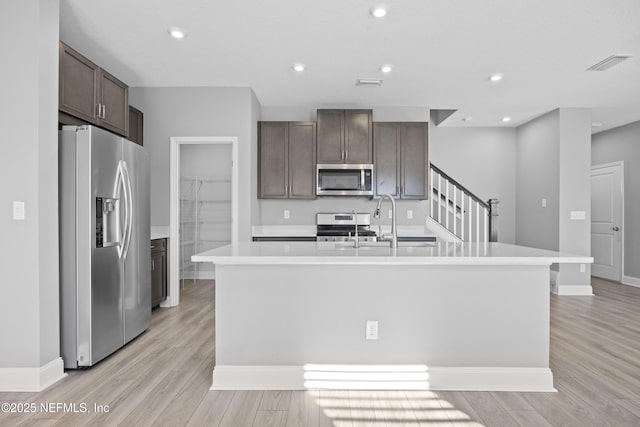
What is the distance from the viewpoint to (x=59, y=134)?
8.52ft

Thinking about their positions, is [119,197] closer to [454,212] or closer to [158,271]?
[158,271]

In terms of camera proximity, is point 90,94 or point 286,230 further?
point 286,230

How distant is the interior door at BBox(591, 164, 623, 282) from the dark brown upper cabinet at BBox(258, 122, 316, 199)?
5.23 meters

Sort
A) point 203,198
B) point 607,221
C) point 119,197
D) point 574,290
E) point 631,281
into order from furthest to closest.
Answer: point 607,221, point 203,198, point 631,281, point 574,290, point 119,197

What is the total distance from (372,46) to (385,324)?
2.40 meters

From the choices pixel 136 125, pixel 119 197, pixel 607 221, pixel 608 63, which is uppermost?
pixel 608 63

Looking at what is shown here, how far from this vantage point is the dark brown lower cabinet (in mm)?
4048

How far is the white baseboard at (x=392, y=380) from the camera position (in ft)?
7.72

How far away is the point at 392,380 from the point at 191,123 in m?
3.61

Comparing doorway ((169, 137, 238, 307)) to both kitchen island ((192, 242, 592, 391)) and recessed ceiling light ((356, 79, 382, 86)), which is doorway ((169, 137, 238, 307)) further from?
kitchen island ((192, 242, 592, 391))

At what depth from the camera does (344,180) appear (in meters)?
5.00

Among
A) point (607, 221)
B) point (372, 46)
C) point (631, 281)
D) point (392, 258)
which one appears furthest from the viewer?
point (607, 221)

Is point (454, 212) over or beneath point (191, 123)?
beneath

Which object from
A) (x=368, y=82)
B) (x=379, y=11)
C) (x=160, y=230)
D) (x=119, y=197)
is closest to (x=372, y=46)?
(x=379, y=11)
